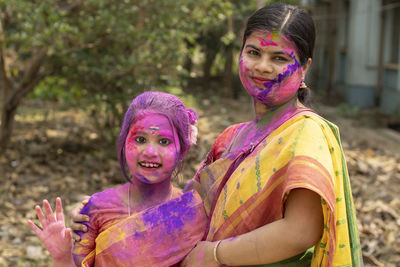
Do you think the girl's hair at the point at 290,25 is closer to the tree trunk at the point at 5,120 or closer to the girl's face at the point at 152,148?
the girl's face at the point at 152,148

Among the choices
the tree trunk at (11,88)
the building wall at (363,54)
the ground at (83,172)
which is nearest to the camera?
the ground at (83,172)

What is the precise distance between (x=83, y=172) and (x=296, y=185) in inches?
192

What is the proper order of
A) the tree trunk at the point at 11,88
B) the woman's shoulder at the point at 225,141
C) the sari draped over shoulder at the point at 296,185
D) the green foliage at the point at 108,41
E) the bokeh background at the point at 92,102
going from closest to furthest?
the sari draped over shoulder at the point at 296,185 < the woman's shoulder at the point at 225,141 < the bokeh background at the point at 92,102 < the green foliage at the point at 108,41 < the tree trunk at the point at 11,88

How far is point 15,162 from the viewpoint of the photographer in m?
6.29

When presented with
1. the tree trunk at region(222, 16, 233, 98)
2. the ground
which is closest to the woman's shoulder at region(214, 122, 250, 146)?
the ground

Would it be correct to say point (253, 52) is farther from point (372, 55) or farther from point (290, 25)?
point (372, 55)

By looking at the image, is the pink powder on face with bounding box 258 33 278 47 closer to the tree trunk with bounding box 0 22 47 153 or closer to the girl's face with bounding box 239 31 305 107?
the girl's face with bounding box 239 31 305 107

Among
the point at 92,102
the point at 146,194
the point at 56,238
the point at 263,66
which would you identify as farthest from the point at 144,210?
the point at 92,102

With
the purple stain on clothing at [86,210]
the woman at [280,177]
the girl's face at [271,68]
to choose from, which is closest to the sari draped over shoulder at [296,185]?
the woman at [280,177]

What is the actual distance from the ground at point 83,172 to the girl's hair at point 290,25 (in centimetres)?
279

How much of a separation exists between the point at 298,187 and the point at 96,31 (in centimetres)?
459

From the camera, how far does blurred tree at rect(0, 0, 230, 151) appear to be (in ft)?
17.7

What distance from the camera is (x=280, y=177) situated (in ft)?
5.56

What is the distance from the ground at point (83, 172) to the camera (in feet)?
14.6
